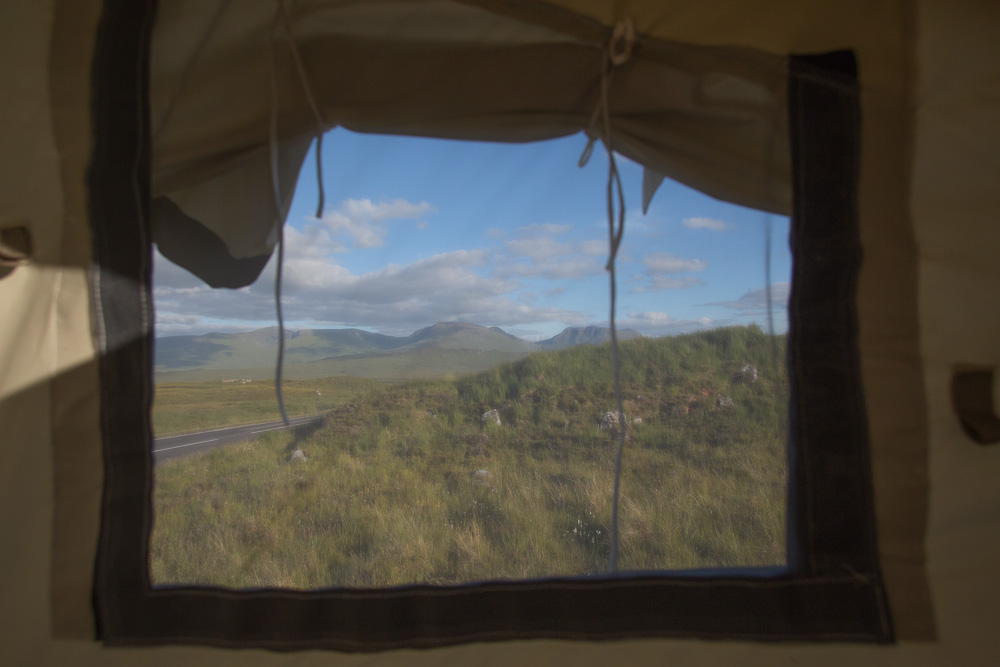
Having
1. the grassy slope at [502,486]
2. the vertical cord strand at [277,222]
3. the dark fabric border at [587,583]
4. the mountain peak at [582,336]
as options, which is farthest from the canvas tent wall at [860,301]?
the mountain peak at [582,336]

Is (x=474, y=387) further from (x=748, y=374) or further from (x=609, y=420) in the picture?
(x=748, y=374)

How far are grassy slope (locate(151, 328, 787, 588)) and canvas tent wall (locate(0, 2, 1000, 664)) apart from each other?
13 cm

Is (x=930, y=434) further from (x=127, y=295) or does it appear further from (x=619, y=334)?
(x=127, y=295)

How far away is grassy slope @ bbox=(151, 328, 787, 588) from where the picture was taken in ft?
2.63

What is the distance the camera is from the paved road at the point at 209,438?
2.63ft

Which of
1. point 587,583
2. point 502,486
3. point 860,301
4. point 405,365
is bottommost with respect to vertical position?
point 587,583

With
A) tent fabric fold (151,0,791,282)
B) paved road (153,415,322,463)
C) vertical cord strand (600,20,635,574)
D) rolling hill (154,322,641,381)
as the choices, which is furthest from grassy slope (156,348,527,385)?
tent fabric fold (151,0,791,282)

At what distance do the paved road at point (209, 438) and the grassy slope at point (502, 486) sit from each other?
2 centimetres

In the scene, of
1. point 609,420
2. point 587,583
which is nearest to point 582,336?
point 609,420

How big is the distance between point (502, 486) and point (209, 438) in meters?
0.56

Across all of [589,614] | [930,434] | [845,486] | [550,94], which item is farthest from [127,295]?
[930,434]

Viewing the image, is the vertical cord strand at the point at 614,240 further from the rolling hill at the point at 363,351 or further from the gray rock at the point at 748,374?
the gray rock at the point at 748,374

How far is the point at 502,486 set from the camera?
33.0 inches

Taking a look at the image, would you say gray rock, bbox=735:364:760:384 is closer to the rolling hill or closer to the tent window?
the tent window
